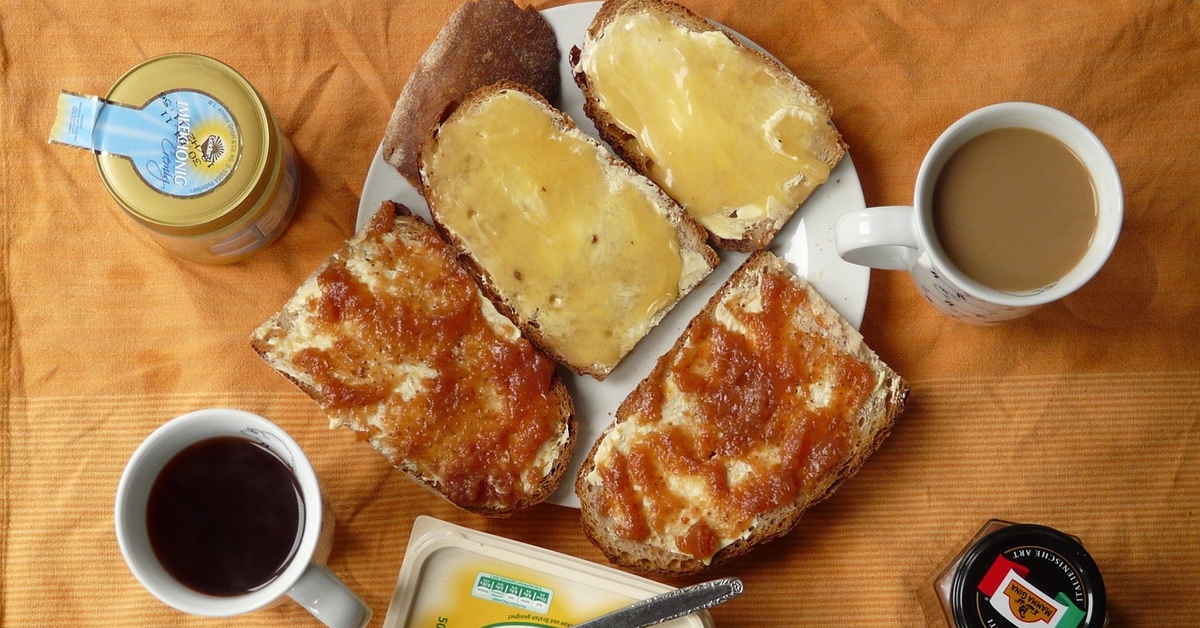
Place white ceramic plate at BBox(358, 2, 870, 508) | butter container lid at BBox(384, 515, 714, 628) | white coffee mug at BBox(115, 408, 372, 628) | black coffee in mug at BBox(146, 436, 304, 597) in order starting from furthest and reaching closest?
1. white ceramic plate at BBox(358, 2, 870, 508)
2. butter container lid at BBox(384, 515, 714, 628)
3. black coffee in mug at BBox(146, 436, 304, 597)
4. white coffee mug at BBox(115, 408, 372, 628)

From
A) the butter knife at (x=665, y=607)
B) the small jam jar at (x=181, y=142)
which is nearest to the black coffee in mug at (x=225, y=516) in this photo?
the small jam jar at (x=181, y=142)

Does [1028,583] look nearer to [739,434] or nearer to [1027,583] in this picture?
[1027,583]

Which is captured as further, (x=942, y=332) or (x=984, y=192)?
(x=942, y=332)

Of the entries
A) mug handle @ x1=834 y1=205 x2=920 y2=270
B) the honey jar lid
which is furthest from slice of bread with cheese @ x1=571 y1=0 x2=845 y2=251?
the honey jar lid

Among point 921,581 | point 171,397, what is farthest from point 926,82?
point 171,397

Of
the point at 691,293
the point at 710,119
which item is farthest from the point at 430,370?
the point at 710,119

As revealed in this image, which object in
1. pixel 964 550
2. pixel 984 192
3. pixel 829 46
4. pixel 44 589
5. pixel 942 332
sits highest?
pixel 829 46

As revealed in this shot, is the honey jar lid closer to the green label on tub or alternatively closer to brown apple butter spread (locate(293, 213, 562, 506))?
brown apple butter spread (locate(293, 213, 562, 506))

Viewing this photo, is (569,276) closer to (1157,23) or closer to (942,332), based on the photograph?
(942,332)
